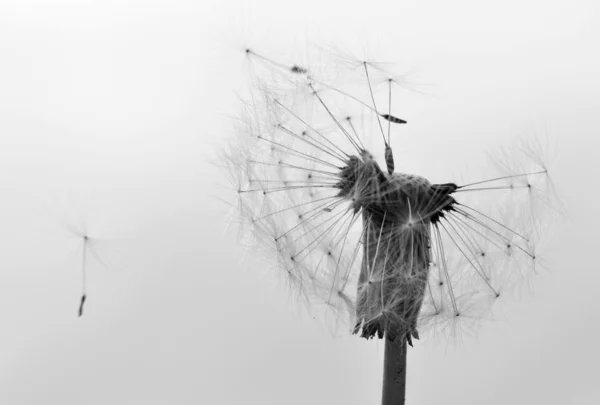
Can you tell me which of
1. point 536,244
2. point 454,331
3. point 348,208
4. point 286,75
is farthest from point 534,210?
point 286,75

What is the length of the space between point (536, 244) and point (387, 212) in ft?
4.12

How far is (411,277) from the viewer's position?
4738mm

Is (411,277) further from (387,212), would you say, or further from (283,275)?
(283,275)

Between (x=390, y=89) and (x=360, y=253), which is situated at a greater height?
(x=390, y=89)

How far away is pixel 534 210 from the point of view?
5.37 m

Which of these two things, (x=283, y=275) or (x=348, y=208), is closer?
(x=348, y=208)

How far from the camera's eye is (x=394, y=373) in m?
4.97

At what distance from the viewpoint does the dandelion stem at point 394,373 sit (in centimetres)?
495

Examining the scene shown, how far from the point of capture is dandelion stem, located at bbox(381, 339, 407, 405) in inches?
195

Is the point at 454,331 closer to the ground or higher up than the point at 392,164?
closer to the ground

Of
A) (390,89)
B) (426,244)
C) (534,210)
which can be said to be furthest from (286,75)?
(534,210)

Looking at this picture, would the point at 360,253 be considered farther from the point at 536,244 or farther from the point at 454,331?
the point at 536,244

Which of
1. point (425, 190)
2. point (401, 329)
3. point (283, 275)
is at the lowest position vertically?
point (401, 329)

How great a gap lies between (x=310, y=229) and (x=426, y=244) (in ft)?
2.54
